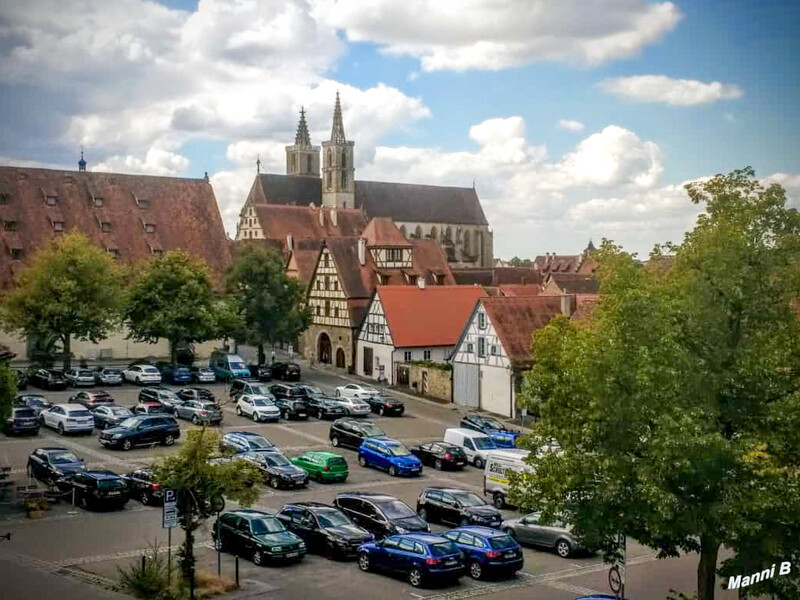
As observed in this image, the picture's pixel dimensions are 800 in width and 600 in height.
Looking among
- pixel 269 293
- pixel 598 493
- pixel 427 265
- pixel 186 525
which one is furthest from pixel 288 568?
pixel 427 265

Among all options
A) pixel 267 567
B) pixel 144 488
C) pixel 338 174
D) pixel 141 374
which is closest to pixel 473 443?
pixel 144 488

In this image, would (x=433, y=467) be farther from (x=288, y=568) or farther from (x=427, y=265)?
(x=427, y=265)

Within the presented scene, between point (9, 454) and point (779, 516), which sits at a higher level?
point (779, 516)

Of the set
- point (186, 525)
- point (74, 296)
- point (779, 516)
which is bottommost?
point (186, 525)

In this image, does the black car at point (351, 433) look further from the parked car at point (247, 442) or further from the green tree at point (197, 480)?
the green tree at point (197, 480)

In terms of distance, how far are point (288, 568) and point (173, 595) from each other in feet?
13.0

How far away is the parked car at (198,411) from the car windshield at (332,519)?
59.1 ft

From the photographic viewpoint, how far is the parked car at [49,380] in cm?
5456

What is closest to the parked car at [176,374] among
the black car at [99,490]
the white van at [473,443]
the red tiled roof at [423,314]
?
the red tiled roof at [423,314]

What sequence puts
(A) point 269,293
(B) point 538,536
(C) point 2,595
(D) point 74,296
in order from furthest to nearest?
1. (A) point 269,293
2. (D) point 74,296
3. (B) point 538,536
4. (C) point 2,595

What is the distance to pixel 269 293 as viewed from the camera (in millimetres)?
65188

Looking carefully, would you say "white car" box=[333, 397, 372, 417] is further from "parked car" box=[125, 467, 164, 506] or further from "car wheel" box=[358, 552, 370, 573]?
"car wheel" box=[358, 552, 370, 573]

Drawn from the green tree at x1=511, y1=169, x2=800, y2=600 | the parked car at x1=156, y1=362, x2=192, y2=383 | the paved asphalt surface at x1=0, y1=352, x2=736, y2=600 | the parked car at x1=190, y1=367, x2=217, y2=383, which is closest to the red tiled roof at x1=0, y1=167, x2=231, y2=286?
the parked car at x1=156, y1=362, x2=192, y2=383

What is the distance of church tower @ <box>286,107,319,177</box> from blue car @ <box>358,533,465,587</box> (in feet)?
Answer: 481
